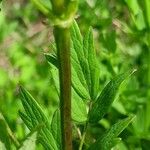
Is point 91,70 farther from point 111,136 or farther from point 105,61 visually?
point 105,61

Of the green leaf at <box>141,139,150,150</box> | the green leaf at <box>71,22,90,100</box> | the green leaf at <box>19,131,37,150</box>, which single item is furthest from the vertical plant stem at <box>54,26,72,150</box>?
the green leaf at <box>141,139,150,150</box>

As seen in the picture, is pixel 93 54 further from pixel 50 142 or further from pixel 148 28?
pixel 148 28

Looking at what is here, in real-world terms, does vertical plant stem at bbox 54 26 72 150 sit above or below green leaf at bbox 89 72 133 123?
above

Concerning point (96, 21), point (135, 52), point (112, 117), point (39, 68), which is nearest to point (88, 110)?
point (96, 21)

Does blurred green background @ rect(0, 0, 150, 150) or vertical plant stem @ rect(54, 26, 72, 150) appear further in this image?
blurred green background @ rect(0, 0, 150, 150)

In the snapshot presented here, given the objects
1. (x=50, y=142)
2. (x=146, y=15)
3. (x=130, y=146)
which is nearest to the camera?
(x=50, y=142)

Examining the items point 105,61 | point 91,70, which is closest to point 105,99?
point 91,70

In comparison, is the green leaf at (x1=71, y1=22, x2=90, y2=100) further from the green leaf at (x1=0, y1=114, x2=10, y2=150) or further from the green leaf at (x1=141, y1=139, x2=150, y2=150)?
the green leaf at (x1=141, y1=139, x2=150, y2=150)
